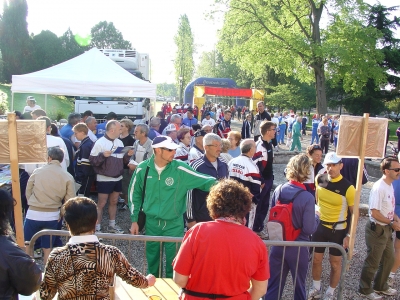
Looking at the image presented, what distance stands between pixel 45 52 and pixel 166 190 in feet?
136

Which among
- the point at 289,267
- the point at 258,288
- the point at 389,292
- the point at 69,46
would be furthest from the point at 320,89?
the point at 69,46

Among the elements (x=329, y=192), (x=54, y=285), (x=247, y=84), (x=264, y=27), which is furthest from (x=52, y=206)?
(x=247, y=84)

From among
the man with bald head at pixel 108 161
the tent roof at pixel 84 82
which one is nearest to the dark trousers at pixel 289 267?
the man with bald head at pixel 108 161

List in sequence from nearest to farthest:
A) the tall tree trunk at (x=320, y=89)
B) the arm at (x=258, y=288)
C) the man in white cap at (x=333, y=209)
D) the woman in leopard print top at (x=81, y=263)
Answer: the woman in leopard print top at (x=81, y=263) < the arm at (x=258, y=288) < the man in white cap at (x=333, y=209) < the tall tree trunk at (x=320, y=89)

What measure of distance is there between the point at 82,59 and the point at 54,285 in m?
9.26

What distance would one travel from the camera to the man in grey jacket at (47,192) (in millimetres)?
4672

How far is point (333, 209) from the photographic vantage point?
4559 mm

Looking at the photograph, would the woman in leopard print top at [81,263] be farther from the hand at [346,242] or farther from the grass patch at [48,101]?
the grass patch at [48,101]

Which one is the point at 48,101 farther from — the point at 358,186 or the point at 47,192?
the point at 358,186

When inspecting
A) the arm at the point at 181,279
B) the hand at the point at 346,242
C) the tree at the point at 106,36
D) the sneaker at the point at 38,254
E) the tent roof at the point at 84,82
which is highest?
the tree at the point at 106,36

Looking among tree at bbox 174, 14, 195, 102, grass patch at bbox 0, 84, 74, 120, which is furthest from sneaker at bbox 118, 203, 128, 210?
tree at bbox 174, 14, 195, 102

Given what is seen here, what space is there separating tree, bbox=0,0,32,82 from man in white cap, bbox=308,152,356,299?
40300mm

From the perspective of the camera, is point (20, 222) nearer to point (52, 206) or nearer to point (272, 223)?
point (52, 206)

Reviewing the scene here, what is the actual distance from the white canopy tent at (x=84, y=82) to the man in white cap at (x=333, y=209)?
634 centimetres
